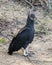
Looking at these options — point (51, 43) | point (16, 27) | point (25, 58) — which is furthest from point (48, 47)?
point (16, 27)

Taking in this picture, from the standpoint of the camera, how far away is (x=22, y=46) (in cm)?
645

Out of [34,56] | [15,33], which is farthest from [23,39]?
[15,33]

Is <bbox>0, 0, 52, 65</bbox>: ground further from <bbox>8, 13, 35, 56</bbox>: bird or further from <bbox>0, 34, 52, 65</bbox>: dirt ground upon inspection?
<bbox>8, 13, 35, 56</bbox>: bird

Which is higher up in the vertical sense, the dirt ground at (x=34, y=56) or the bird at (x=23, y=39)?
the bird at (x=23, y=39)

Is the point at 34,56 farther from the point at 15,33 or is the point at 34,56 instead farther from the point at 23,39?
the point at 15,33

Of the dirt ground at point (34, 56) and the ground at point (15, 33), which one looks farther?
the ground at point (15, 33)

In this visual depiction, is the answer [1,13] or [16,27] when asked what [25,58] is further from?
[1,13]

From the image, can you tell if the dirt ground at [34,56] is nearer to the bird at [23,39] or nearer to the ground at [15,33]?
the ground at [15,33]

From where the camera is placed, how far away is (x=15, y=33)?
7.89 meters

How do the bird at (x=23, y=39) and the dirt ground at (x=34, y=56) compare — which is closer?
the dirt ground at (x=34, y=56)

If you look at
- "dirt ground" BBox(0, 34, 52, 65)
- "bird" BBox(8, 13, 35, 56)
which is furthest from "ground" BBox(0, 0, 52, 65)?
"bird" BBox(8, 13, 35, 56)

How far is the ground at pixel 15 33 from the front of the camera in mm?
6379

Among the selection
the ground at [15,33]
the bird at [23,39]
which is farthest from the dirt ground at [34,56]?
the bird at [23,39]

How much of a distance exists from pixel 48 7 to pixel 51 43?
247cm
